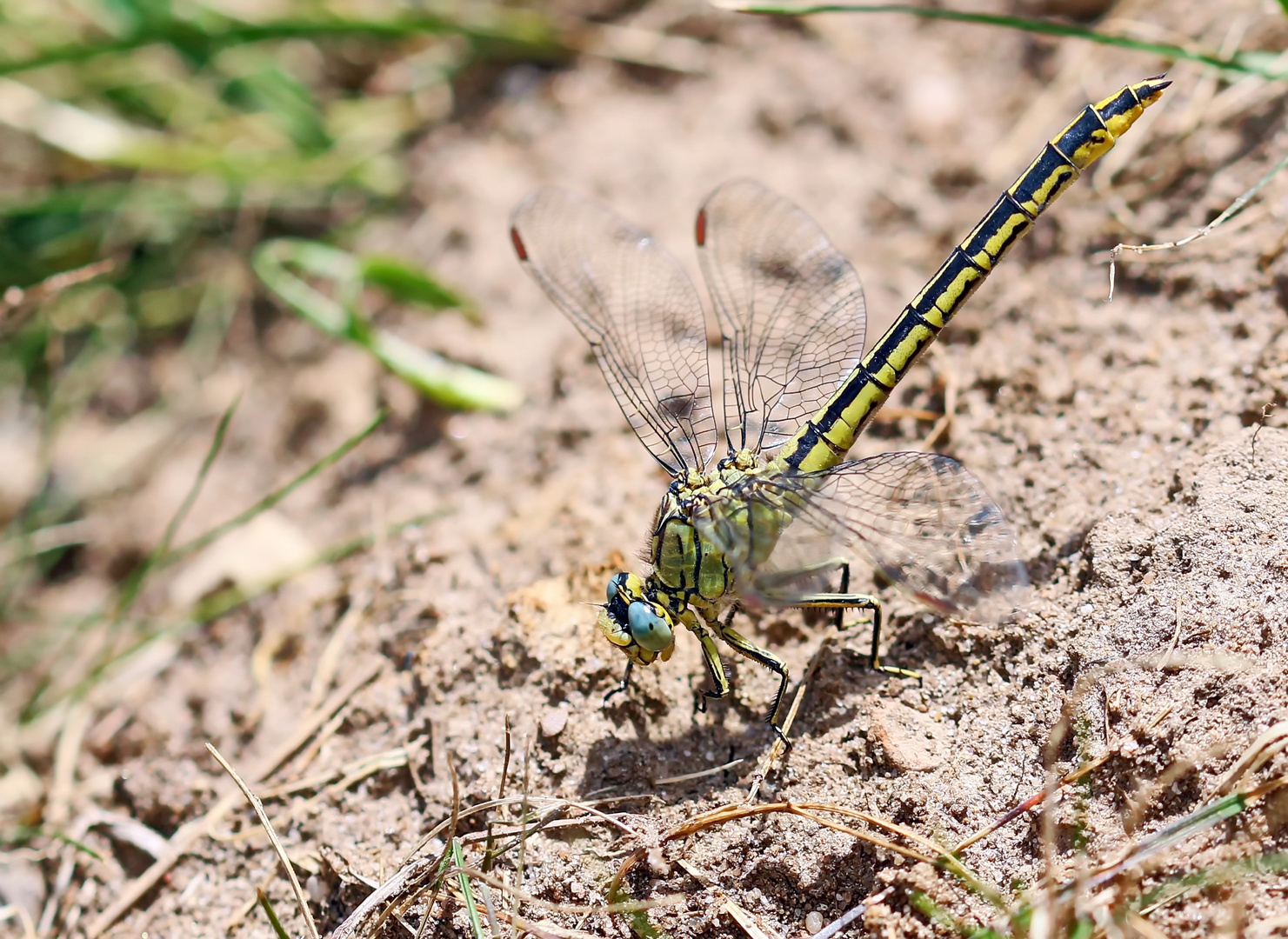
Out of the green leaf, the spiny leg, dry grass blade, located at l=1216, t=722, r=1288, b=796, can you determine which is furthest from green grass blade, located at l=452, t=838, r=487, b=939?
the green leaf

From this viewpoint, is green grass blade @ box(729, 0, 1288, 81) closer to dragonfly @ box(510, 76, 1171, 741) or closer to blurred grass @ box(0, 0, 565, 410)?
dragonfly @ box(510, 76, 1171, 741)

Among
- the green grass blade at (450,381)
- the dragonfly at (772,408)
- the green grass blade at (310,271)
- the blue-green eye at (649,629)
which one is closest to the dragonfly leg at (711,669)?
the dragonfly at (772,408)

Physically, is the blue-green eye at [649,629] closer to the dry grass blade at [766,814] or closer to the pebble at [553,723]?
the pebble at [553,723]

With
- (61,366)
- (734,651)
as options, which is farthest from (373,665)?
(61,366)

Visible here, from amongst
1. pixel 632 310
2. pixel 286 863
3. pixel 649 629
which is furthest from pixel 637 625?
pixel 632 310

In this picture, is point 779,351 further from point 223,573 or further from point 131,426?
point 131,426

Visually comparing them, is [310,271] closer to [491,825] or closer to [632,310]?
[632,310]
